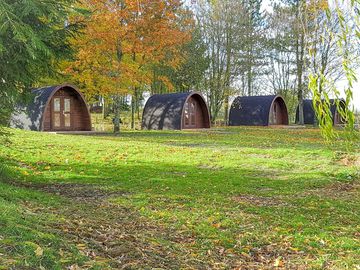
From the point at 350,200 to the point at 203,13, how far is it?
29103 millimetres

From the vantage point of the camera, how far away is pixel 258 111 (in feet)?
115

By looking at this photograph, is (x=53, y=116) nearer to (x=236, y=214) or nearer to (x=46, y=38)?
(x=46, y=38)

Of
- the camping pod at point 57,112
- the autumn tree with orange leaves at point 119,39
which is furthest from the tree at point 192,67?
the camping pod at point 57,112

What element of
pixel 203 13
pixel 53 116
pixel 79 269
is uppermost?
pixel 203 13

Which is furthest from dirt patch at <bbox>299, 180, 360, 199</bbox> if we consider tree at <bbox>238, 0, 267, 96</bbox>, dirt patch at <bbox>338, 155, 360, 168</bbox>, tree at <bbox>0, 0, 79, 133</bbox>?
tree at <bbox>238, 0, 267, 96</bbox>

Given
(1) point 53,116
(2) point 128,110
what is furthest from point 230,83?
(1) point 53,116

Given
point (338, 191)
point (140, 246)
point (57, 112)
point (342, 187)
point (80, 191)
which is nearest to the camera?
point (140, 246)

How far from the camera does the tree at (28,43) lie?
5.37m

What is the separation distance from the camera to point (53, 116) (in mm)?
22625

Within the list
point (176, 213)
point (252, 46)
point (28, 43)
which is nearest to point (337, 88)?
point (176, 213)

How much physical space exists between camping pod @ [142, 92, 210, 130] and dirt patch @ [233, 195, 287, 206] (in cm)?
1889

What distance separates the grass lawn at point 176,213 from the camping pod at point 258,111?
78.3ft

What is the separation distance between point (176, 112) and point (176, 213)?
20.3 metres

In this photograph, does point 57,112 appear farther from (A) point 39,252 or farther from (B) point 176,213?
(A) point 39,252
